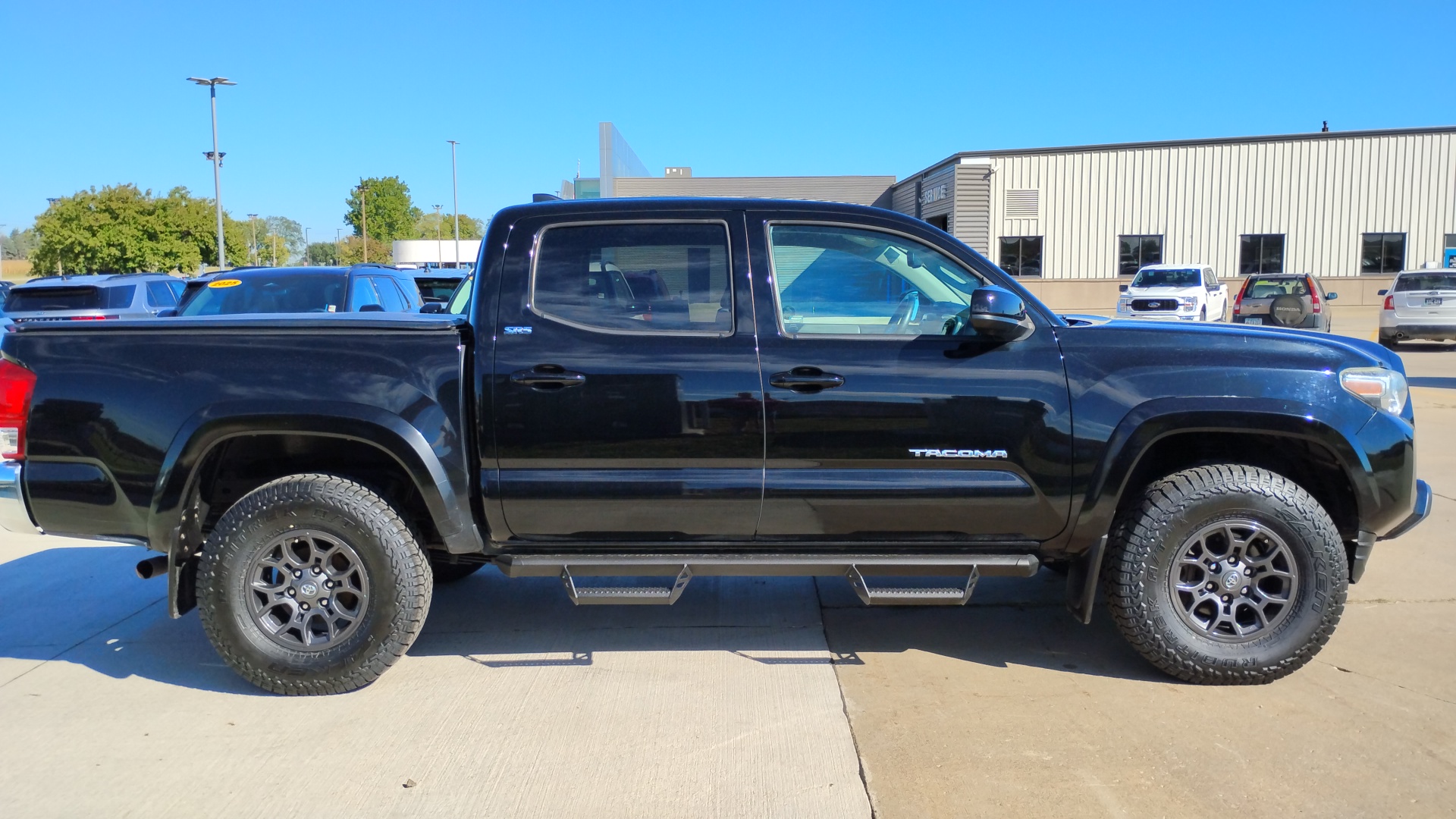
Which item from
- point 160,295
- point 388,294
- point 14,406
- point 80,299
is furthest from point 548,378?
point 160,295

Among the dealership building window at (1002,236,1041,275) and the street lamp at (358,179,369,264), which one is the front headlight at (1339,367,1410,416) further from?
the street lamp at (358,179,369,264)

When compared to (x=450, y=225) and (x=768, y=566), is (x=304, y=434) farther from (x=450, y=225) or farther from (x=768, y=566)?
(x=450, y=225)

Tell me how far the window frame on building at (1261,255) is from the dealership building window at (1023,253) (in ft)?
19.7

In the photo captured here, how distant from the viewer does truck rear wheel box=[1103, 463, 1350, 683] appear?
4.01 meters

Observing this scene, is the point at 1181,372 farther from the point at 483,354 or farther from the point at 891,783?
Answer: the point at 483,354

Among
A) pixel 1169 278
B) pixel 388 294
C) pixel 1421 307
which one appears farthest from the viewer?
pixel 1169 278

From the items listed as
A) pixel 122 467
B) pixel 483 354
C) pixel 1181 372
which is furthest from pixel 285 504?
pixel 1181 372

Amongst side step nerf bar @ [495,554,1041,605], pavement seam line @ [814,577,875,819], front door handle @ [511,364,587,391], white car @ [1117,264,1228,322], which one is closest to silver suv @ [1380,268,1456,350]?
white car @ [1117,264,1228,322]

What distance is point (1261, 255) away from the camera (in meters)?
32.2

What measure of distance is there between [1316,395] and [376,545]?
3.62m

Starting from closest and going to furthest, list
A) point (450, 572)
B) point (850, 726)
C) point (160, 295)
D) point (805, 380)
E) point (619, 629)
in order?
point (850, 726), point (805, 380), point (619, 629), point (450, 572), point (160, 295)

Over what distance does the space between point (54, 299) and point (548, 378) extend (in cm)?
1311

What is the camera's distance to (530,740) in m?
3.71

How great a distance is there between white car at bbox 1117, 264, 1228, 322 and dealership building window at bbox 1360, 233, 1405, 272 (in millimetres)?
10779
